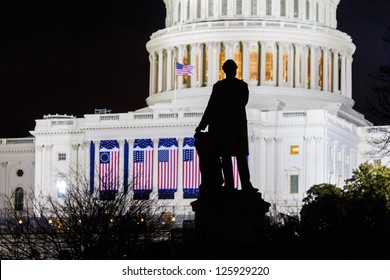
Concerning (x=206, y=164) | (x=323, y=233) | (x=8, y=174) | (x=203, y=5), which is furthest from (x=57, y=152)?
(x=206, y=164)

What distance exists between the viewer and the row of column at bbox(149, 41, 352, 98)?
164 m

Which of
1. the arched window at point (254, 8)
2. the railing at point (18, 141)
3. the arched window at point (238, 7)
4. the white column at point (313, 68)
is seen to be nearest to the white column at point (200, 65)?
the arched window at point (238, 7)

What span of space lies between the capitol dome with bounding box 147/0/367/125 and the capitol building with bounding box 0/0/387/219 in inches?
4.8

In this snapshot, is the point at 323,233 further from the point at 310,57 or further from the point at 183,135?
the point at 310,57

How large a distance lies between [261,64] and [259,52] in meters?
1.70

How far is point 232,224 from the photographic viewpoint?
3703cm

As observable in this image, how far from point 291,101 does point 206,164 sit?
124 meters

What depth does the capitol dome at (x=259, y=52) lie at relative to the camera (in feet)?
534

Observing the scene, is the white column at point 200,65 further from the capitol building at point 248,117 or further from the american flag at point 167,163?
the american flag at point 167,163

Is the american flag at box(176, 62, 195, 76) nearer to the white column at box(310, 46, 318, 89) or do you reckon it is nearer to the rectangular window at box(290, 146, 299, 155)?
the rectangular window at box(290, 146, 299, 155)

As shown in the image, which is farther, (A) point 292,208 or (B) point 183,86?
(B) point 183,86

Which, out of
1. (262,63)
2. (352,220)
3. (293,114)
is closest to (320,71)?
(262,63)

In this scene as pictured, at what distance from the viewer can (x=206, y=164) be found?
3859 centimetres
